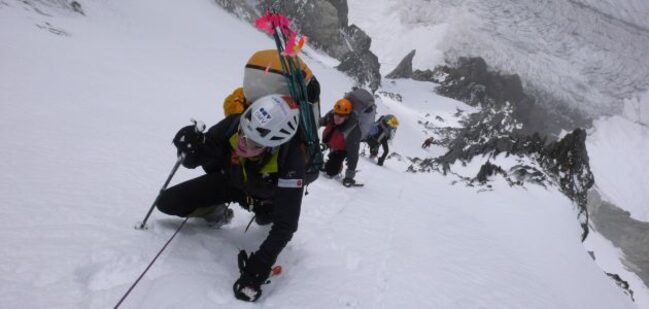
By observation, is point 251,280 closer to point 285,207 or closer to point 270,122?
point 285,207

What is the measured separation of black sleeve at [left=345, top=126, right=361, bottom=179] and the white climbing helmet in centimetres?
486

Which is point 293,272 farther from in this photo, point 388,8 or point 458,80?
point 388,8

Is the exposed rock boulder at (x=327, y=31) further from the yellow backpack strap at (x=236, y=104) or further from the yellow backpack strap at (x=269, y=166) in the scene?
the yellow backpack strap at (x=269, y=166)

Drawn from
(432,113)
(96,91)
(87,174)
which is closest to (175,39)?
(96,91)

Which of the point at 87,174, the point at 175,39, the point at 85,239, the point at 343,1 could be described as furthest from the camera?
the point at 343,1

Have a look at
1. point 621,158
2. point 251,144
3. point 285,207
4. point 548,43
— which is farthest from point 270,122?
point 621,158

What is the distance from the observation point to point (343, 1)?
223ft

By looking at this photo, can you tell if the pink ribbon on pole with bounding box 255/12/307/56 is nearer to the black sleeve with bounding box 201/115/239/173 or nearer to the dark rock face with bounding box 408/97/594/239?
the black sleeve with bounding box 201/115/239/173

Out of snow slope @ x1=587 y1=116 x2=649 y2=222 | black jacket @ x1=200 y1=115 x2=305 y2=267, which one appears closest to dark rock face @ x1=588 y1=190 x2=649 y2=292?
snow slope @ x1=587 y1=116 x2=649 y2=222

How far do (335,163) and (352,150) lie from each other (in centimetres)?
53

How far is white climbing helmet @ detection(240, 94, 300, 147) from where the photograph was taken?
307 cm

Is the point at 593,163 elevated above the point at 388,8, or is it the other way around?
the point at 388,8

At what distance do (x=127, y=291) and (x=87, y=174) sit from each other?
90.5 inches

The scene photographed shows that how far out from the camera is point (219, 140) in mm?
3719
